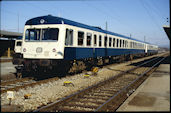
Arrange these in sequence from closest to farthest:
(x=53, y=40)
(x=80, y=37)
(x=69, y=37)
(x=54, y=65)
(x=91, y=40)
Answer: (x=54, y=65), (x=53, y=40), (x=69, y=37), (x=80, y=37), (x=91, y=40)

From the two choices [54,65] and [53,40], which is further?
[53,40]

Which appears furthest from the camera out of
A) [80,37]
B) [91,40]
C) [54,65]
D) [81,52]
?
[91,40]

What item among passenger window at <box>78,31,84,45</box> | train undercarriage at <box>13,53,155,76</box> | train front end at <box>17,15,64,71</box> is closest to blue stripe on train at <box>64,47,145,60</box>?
train undercarriage at <box>13,53,155,76</box>

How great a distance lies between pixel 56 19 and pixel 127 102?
6695 mm

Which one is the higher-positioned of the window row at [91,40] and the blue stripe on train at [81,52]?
the window row at [91,40]

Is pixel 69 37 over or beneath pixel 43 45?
over

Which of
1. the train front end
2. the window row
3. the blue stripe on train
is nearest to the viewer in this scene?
Answer: the train front end

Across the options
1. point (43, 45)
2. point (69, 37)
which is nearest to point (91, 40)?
point (69, 37)

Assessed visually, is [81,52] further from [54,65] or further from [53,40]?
[54,65]

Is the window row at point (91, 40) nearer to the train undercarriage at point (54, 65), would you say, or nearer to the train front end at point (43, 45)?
the train front end at point (43, 45)

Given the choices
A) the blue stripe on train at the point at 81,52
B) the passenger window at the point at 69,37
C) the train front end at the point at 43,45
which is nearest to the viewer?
the train front end at the point at 43,45

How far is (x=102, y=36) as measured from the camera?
658 inches

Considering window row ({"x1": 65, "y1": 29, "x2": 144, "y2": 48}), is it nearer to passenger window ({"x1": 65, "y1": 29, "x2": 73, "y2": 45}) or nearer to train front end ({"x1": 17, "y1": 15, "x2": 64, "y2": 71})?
passenger window ({"x1": 65, "y1": 29, "x2": 73, "y2": 45})

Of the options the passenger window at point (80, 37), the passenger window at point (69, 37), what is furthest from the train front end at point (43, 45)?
the passenger window at point (80, 37)
